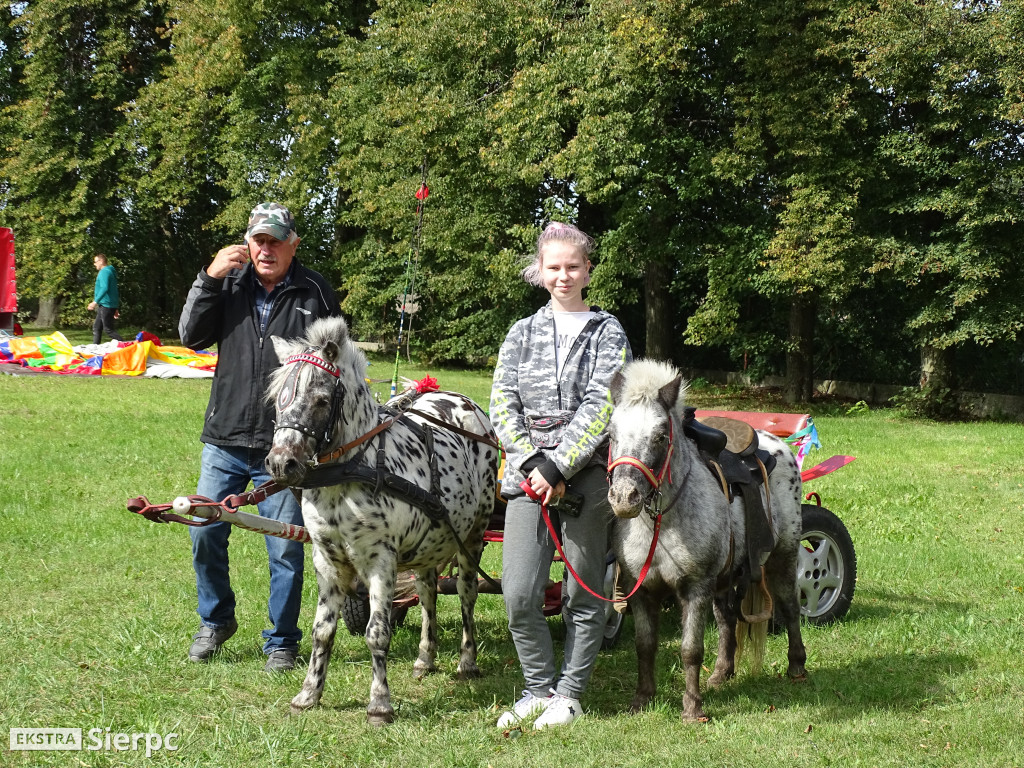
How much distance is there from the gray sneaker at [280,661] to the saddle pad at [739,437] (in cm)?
267

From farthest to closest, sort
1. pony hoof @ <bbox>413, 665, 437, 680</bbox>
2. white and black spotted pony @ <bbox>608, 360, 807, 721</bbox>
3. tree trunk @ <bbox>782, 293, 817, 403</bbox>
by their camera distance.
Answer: tree trunk @ <bbox>782, 293, 817, 403</bbox>, pony hoof @ <bbox>413, 665, 437, 680</bbox>, white and black spotted pony @ <bbox>608, 360, 807, 721</bbox>

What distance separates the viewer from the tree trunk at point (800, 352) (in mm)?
20719

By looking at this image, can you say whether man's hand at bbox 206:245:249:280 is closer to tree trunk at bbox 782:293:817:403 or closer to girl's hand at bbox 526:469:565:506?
girl's hand at bbox 526:469:565:506

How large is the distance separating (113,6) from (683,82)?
21289 millimetres

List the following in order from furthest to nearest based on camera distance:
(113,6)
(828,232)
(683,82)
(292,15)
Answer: (113,6) < (292,15) < (683,82) < (828,232)

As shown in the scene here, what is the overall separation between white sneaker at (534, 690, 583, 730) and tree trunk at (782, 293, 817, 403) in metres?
17.3

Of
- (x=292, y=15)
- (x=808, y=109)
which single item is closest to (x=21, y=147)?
(x=292, y=15)

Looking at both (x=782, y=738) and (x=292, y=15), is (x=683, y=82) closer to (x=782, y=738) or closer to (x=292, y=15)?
(x=292, y=15)

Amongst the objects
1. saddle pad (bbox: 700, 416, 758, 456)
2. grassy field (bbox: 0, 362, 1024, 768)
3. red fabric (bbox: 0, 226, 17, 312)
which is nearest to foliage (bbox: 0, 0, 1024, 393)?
red fabric (bbox: 0, 226, 17, 312)

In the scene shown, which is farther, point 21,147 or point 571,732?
point 21,147

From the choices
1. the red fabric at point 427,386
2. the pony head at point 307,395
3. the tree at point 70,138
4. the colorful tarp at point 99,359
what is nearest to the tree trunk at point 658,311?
the colorful tarp at point 99,359

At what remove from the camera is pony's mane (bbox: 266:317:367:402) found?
4.34 meters

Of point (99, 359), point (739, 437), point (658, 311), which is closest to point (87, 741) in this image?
point (739, 437)

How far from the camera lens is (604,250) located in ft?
68.6
